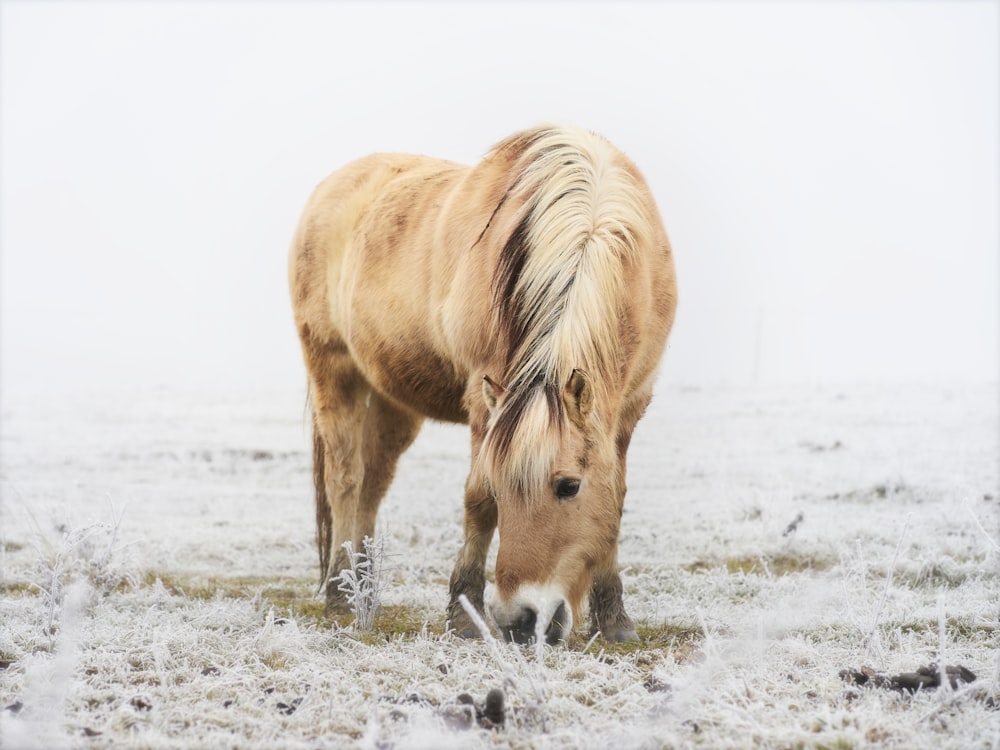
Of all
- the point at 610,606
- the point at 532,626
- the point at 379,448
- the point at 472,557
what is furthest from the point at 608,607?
the point at 379,448

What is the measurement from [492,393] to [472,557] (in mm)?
1160

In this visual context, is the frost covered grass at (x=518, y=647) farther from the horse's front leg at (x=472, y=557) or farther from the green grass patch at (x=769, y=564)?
the horse's front leg at (x=472, y=557)

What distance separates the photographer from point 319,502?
20.1 ft

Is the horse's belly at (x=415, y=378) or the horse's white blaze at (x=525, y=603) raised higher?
the horse's belly at (x=415, y=378)

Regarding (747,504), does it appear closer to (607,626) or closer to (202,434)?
(607,626)

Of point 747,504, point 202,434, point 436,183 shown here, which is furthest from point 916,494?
point 202,434

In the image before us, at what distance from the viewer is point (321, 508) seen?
6129 mm

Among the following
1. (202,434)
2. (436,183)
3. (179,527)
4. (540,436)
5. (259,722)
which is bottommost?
(202,434)

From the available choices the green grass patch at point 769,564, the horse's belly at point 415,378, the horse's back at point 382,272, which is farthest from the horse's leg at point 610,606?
the green grass patch at point 769,564

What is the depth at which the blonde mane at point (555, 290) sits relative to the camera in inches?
143

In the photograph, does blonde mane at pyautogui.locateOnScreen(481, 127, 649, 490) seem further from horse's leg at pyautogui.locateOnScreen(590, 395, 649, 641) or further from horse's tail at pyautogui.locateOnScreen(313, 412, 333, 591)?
horse's tail at pyautogui.locateOnScreen(313, 412, 333, 591)

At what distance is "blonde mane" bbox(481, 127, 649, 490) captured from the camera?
12.0ft

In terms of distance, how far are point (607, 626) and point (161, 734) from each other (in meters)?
2.31

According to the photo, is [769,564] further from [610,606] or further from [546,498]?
[546,498]
